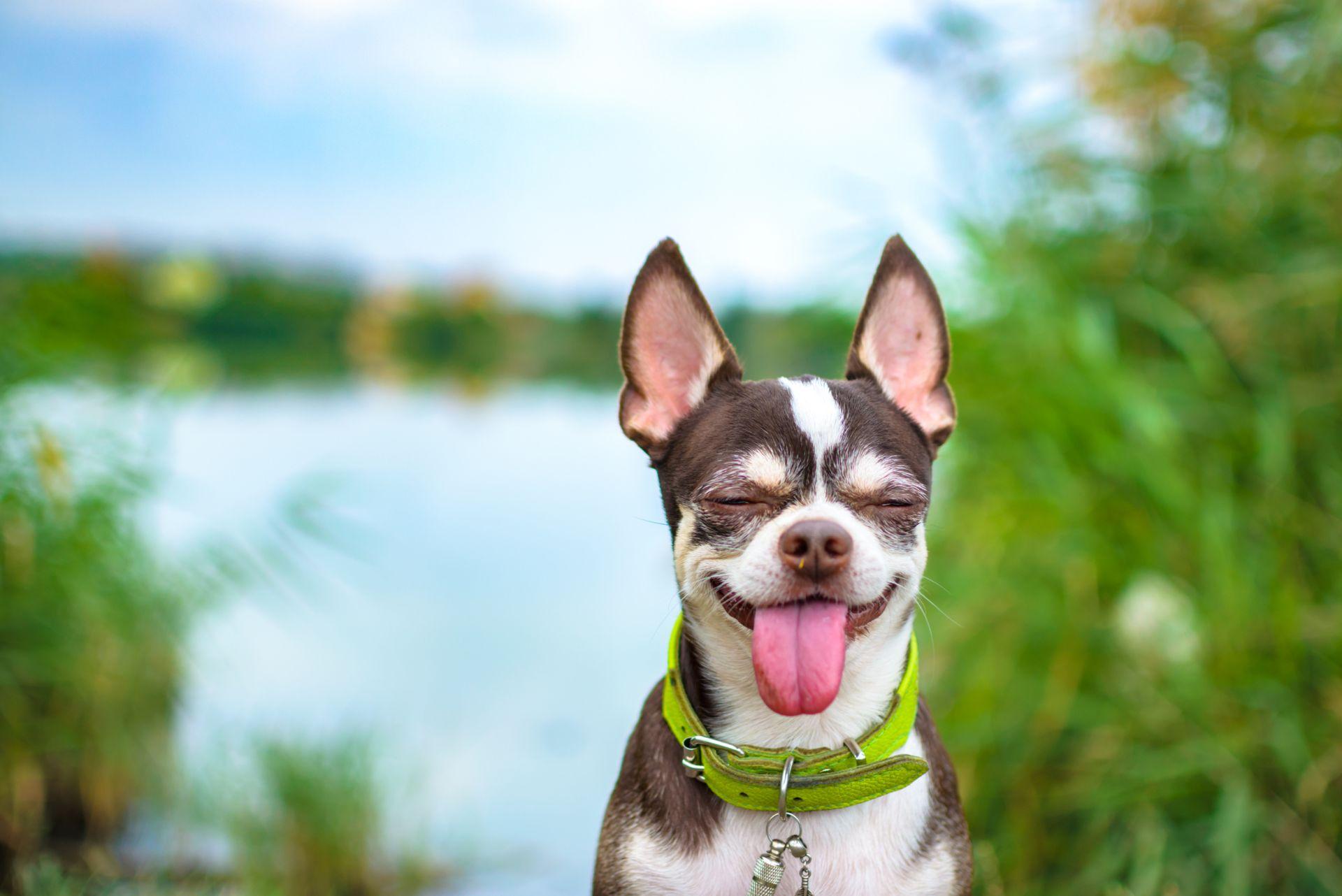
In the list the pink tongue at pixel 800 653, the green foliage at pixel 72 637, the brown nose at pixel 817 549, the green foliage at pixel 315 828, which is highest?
the brown nose at pixel 817 549

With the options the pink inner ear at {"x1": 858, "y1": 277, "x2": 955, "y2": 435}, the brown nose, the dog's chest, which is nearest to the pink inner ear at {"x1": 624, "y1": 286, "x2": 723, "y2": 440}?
the pink inner ear at {"x1": 858, "y1": 277, "x2": 955, "y2": 435}

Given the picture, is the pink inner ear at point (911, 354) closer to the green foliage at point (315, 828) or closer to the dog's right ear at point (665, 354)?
the dog's right ear at point (665, 354)

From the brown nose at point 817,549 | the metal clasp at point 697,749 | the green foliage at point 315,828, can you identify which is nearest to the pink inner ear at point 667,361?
the brown nose at point 817,549

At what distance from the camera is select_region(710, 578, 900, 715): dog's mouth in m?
1.51

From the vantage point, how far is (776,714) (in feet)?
5.56

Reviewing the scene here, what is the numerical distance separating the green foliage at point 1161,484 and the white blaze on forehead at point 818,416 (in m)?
2.54

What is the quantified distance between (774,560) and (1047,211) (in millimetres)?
3866

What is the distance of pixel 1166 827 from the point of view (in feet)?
12.0

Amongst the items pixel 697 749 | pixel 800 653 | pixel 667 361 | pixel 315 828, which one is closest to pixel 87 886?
pixel 315 828

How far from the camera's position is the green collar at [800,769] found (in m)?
1.59

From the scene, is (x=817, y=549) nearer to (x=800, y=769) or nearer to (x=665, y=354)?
(x=800, y=769)

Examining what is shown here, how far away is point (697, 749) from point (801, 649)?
0.81 feet

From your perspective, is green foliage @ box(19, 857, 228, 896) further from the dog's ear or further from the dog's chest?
the dog's ear

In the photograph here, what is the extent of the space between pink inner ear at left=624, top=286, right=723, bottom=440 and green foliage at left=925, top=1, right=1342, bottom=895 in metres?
2.57
